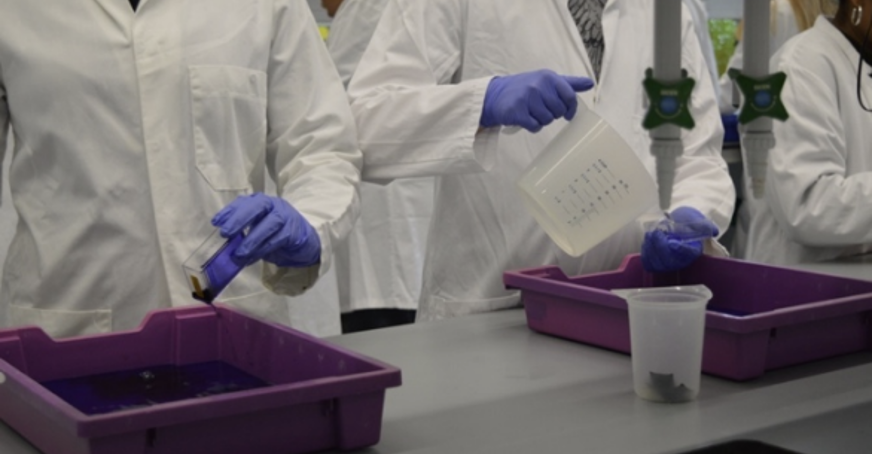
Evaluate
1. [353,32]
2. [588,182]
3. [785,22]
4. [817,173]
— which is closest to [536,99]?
[588,182]

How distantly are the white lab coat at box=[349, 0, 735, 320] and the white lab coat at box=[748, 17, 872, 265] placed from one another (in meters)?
0.44

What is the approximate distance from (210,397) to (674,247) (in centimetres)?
89

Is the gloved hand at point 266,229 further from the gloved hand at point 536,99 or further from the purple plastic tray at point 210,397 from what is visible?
the gloved hand at point 536,99

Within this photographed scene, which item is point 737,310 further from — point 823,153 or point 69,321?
point 69,321

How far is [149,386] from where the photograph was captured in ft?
4.26

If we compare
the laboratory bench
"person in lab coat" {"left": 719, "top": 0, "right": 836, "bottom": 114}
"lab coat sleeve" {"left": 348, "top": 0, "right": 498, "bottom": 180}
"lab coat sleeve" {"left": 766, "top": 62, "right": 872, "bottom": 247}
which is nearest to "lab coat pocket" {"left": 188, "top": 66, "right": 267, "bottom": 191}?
"lab coat sleeve" {"left": 348, "top": 0, "right": 498, "bottom": 180}

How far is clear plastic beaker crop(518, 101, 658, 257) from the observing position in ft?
4.99

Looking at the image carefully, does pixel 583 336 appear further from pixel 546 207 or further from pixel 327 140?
pixel 327 140

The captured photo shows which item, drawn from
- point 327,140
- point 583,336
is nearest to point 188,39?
point 327,140

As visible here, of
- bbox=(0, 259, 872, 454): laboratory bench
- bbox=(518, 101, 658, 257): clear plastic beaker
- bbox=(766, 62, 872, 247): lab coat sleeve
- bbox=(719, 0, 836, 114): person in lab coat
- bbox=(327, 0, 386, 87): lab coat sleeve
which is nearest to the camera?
bbox=(0, 259, 872, 454): laboratory bench

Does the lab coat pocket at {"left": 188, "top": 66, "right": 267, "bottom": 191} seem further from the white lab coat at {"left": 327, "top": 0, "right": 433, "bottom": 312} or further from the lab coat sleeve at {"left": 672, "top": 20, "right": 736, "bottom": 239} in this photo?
the white lab coat at {"left": 327, "top": 0, "right": 433, "bottom": 312}

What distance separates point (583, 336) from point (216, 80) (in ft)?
2.09

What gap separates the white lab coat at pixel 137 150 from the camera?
157 centimetres

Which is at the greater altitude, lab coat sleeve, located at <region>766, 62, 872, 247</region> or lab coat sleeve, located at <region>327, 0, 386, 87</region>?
lab coat sleeve, located at <region>327, 0, 386, 87</region>
